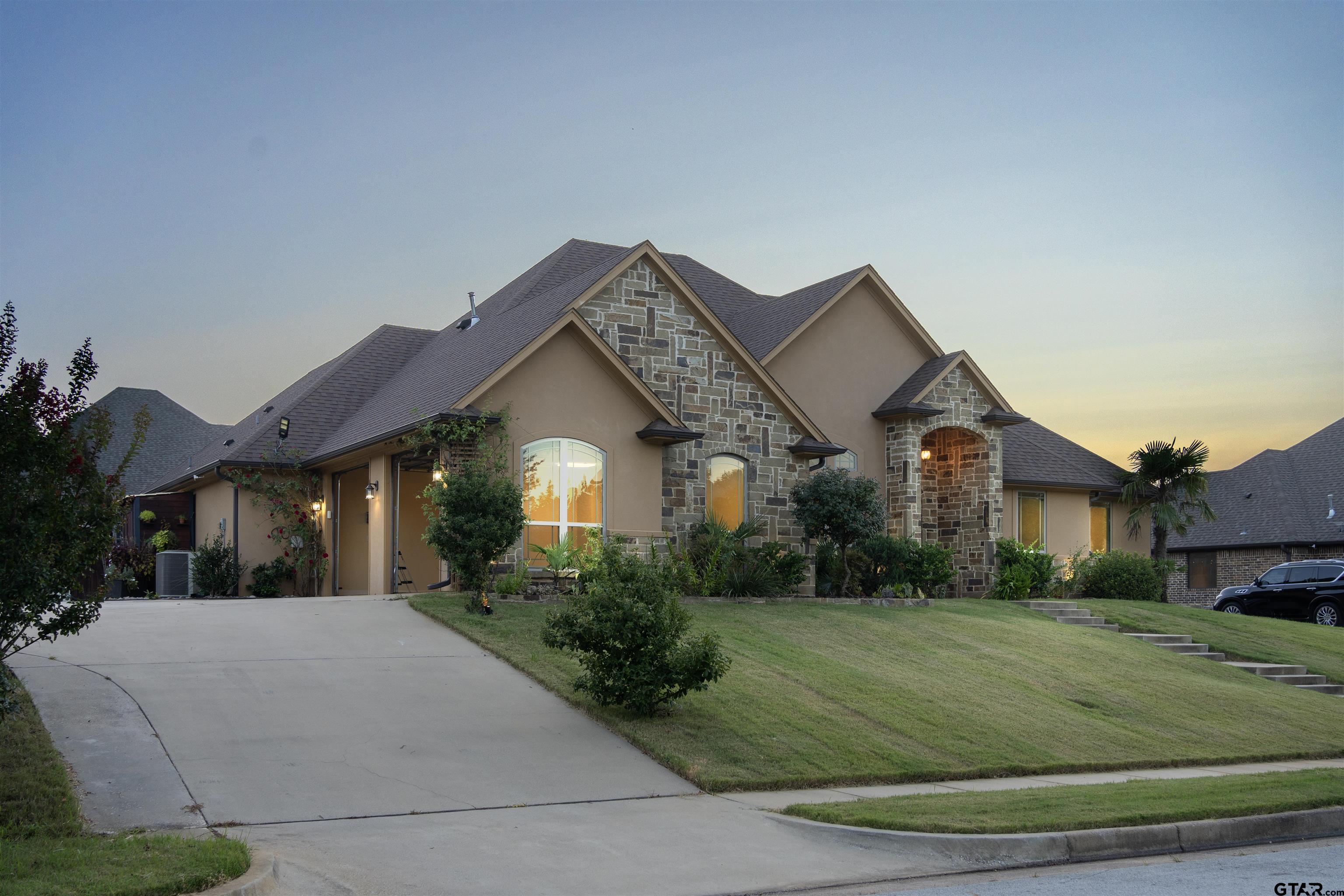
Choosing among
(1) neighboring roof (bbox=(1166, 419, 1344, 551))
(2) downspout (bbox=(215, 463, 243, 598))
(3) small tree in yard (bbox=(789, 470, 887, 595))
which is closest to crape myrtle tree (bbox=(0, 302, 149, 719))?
(3) small tree in yard (bbox=(789, 470, 887, 595))

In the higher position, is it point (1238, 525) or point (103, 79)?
point (103, 79)

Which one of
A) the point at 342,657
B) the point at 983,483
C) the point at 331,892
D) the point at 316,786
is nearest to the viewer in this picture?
the point at 331,892

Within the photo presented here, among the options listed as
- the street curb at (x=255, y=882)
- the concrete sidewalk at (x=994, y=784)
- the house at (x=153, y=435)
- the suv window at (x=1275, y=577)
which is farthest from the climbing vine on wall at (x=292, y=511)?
the suv window at (x=1275, y=577)

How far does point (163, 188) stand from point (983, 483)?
1976 cm

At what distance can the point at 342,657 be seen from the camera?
13461 millimetres

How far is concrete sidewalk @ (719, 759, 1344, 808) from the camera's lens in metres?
9.55

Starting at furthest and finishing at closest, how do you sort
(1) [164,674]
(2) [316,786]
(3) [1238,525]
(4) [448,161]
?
(3) [1238,525]
(4) [448,161]
(1) [164,674]
(2) [316,786]

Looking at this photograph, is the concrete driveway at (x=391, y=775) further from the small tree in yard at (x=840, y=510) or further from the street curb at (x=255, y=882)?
the small tree in yard at (x=840, y=510)

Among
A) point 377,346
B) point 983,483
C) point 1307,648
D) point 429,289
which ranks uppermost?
point 429,289

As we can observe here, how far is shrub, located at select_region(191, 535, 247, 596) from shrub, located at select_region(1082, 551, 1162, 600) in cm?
2021

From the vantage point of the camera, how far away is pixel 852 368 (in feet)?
89.3

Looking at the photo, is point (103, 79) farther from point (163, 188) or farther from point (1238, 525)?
point (1238, 525)

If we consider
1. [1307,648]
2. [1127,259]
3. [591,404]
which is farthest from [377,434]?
[1307,648]

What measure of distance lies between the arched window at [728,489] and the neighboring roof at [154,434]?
78.1 ft
